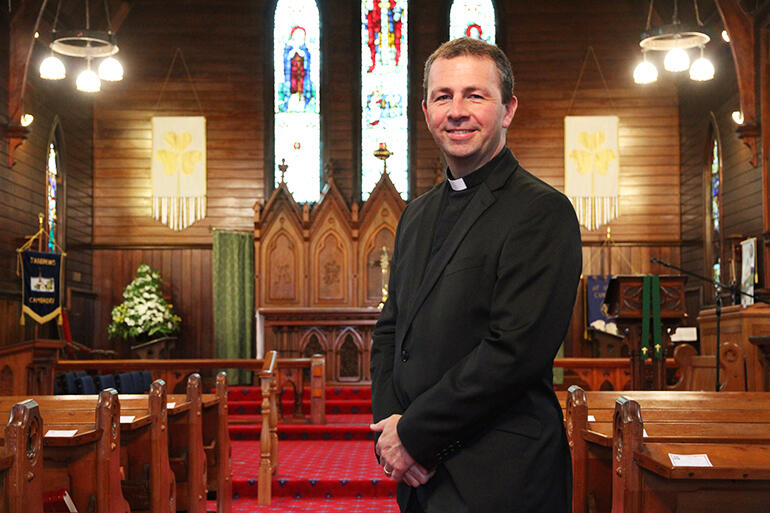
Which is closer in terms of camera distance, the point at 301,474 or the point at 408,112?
the point at 301,474

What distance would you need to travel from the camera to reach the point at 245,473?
6930 mm

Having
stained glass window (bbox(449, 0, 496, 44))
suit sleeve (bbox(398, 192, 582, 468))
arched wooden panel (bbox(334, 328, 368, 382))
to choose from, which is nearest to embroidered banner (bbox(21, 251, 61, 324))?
arched wooden panel (bbox(334, 328, 368, 382))

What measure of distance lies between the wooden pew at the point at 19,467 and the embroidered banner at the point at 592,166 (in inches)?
450

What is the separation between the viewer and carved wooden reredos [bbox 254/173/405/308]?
12.9m

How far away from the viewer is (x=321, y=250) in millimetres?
13008

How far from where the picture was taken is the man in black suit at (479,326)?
5.42 feet

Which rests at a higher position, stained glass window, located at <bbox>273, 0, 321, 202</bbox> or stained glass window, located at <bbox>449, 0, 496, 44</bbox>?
stained glass window, located at <bbox>449, 0, 496, 44</bbox>

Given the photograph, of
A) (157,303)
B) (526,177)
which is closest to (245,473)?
(526,177)

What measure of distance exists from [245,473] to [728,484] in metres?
5.02

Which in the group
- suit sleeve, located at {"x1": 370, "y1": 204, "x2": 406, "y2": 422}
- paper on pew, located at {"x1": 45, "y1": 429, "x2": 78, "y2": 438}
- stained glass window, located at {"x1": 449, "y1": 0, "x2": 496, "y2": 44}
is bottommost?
paper on pew, located at {"x1": 45, "y1": 429, "x2": 78, "y2": 438}

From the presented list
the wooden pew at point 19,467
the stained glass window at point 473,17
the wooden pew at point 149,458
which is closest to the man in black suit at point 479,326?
the wooden pew at point 19,467

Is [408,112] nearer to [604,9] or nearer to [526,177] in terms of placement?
[604,9]

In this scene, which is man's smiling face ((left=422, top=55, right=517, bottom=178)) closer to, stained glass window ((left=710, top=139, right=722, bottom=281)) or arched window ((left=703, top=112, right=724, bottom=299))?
arched window ((left=703, top=112, right=724, bottom=299))

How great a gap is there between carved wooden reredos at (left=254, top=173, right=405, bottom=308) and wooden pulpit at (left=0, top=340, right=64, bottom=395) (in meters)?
5.26
